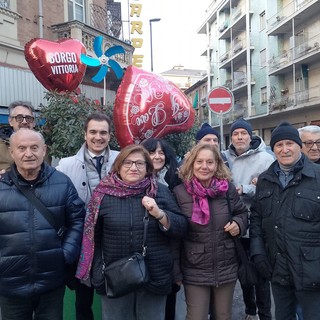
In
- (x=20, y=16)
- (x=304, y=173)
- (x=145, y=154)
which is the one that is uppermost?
(x=20, y=16)

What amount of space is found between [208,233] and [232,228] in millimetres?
192

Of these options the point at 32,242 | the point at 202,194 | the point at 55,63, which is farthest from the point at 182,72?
the point at 32,242

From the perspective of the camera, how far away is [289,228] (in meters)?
2.69

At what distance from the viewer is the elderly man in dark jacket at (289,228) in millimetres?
2631

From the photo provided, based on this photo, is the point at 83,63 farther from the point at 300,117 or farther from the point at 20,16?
the point at 300,117

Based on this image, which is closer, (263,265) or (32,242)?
(32,242)

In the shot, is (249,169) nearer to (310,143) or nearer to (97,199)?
(310,143)

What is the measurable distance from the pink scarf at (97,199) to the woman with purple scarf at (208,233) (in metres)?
0.39

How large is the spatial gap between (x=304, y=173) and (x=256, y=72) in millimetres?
32114

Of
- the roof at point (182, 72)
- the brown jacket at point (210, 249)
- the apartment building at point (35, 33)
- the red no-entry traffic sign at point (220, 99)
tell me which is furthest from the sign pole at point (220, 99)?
the roof at point (182, 72)

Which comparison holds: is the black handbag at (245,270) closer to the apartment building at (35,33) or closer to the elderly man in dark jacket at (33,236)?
the elderly man in dark jacket at (33,236)

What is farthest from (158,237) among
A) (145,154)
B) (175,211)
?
(145,154)

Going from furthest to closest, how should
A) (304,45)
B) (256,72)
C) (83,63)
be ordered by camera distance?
(256,72)
(304,45)
(83,63)

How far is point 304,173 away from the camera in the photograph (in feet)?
8.90
